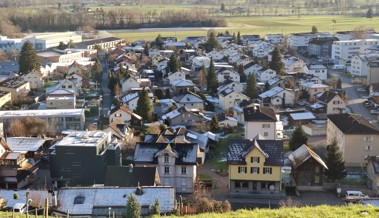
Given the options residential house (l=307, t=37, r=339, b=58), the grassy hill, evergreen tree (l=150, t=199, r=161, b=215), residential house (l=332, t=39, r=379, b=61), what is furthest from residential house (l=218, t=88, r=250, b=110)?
residential house (l=307, t=37, r=339, b=58)

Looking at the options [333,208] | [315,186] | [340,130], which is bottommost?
[315,186]

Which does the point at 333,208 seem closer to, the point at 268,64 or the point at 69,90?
the point at 69,90

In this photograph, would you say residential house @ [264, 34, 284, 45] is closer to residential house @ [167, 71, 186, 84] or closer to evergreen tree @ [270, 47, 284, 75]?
evergreen tree @ [270, 47, 284, 75]

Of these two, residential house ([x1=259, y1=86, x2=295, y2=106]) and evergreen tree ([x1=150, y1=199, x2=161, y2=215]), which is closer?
evergreen tree ([x1=150, y1=199, x2=161, y2=215])

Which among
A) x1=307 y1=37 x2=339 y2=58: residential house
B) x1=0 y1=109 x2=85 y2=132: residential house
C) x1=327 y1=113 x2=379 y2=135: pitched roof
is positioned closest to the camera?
x1=327 y1=113 x2=379 y2=135: pitched roof

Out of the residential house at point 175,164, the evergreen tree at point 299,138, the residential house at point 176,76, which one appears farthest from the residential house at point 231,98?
the residential house at point 175,164

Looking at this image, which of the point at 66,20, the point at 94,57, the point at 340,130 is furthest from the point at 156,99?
the point at 66,20

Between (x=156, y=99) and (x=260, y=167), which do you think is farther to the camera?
(x=156, y=99)
